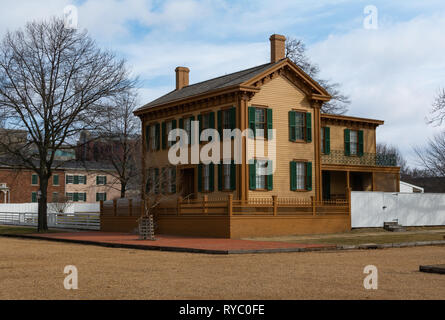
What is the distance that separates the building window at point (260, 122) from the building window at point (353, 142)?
9.40 meters

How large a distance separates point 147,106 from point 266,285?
2694 cm

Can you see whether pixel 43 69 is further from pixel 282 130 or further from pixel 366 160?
pixel 366 160

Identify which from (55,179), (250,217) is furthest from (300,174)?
(55,179)

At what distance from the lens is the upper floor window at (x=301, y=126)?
30806 mm

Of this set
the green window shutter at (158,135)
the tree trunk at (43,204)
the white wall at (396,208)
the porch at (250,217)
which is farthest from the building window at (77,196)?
the white wall at (396,208)

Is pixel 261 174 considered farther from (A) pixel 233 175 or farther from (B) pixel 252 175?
(A) pixel 233 175

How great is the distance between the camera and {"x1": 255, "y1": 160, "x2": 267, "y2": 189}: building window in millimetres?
29219

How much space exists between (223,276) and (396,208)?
21693mm

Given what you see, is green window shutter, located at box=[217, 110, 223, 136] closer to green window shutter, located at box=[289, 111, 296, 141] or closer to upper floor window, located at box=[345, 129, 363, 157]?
green window shutter, located at box=[289, 111, 296, 141]

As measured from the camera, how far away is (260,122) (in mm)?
29531

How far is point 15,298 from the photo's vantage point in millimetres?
9125

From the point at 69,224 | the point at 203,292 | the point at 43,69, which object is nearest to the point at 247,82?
the point at 43,69

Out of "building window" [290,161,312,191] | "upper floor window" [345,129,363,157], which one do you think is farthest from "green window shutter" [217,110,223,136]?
"upper floor window" [345,129,363,157]

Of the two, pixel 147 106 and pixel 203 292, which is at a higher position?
pixel 147 106
